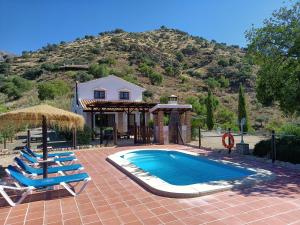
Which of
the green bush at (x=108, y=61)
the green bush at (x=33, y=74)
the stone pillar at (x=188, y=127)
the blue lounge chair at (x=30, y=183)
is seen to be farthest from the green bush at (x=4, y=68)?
the blue lounge chair at (x=30, y=183)

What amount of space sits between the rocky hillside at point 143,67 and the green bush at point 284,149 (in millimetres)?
25799

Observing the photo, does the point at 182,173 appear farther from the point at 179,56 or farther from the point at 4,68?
the point at 4,68

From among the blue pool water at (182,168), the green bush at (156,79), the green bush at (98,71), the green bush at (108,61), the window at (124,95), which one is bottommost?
the blue pool water at (182,168)

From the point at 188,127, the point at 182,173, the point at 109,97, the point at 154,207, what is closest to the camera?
the point at 154,207

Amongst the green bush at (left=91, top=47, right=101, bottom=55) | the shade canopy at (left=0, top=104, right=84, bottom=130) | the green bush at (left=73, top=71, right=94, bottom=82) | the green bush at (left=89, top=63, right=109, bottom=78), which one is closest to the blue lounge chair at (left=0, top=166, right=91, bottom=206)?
the shade canopy at (left=0, top=104, right=84, bottom=130)

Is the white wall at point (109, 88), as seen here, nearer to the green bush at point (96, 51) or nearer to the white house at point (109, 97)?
the white house at point (109, 97)

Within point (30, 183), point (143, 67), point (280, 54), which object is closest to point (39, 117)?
point (30, 183)

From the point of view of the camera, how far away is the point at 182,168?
11016mm

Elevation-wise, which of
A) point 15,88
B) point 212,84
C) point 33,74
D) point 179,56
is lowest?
point 15,88

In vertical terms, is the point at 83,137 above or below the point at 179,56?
below

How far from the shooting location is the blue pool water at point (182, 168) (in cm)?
907

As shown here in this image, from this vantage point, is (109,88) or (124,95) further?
(124,95)

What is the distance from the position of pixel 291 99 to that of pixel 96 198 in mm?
9205

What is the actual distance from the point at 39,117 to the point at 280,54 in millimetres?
10871
